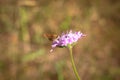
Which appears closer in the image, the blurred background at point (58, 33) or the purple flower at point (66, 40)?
the purple flower at point (66, 40)

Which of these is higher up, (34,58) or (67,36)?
(34,58)

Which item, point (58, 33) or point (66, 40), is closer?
point (66, 40)

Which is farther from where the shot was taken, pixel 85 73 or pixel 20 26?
pixel 20 26

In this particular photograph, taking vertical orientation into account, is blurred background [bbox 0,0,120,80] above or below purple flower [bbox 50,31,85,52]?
above

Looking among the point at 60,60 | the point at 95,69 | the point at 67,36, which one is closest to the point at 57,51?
the point at 60,60

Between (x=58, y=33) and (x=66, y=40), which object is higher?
(x=58, y=33)

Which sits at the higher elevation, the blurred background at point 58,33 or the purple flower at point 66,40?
the blurred background at point 58,33

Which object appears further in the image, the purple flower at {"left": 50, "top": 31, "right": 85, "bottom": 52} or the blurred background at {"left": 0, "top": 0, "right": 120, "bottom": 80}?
the blurred background at {"left": 0, "top": 0, "right": 120, "bottom": 80}

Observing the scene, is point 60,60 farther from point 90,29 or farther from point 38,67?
point 90,29
